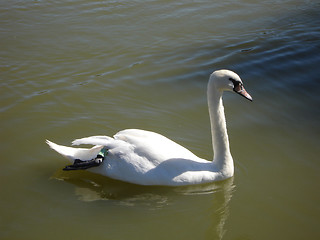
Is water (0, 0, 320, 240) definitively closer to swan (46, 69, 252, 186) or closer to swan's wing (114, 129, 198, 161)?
swan (46, 69, 252, 186)

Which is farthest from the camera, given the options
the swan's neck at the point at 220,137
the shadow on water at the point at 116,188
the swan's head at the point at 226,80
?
the swan's neck at the point at 220,137

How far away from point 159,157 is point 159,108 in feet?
7.37

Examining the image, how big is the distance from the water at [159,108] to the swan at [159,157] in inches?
7.7

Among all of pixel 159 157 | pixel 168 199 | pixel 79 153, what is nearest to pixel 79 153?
pixel 79 153

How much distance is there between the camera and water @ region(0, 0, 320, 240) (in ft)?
16.7

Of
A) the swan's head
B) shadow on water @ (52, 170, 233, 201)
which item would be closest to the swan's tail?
shadow on water @ (52, 170, 233, 201)

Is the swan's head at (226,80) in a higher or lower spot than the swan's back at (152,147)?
higher

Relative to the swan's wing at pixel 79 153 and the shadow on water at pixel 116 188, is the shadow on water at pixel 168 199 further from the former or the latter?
the swan's wing at pixel 79 153

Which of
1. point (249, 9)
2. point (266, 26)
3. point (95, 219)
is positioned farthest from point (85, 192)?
point (249, 9)

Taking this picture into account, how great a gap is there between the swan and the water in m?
0.20

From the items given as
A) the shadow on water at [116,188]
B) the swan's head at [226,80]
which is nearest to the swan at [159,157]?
the swan's head at [226,80]

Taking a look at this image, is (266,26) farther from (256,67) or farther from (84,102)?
(84,102)

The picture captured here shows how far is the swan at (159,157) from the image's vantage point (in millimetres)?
5383

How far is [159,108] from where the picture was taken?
752cm
